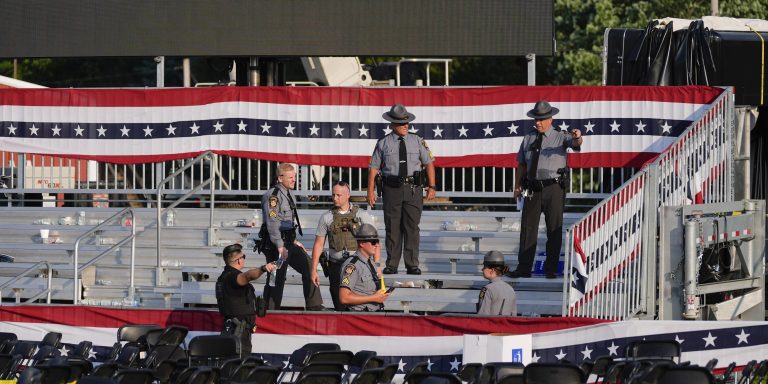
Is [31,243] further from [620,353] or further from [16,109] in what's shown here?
[620,353]

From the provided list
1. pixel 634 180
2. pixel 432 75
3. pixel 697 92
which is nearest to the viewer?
pixel 634 180

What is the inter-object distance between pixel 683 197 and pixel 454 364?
318 centimetres

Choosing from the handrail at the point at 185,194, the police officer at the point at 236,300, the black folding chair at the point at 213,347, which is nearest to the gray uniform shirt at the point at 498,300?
the police officer at the point at 236,300

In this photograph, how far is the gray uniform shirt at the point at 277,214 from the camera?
51.5 feet

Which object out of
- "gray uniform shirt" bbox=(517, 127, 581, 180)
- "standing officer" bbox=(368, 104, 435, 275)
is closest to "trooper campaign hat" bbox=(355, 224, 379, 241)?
"standing officer" bbox=(368, 104, 435, 275)

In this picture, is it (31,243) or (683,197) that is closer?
(683,197)

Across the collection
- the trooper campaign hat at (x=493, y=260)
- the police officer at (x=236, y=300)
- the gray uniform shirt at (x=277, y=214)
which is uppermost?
the gray uniform shirt at (x=277, y=214)

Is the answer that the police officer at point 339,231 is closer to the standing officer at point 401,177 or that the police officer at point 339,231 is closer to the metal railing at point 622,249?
the standing officer at point 401,177

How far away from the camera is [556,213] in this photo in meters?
16.0

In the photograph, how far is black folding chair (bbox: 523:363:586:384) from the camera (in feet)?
38.3

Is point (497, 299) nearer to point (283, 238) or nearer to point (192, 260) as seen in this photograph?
point (283, 238)

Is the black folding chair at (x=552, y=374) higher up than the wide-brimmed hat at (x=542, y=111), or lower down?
lower down

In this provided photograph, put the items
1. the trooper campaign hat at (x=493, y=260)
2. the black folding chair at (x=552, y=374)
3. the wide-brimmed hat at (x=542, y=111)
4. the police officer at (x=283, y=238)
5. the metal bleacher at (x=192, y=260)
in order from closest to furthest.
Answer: the black folding chair at (x=552, y=374) < the trooper campaign hat at (x=493, y=260) < the police officer at (x=283, y=238) < the wide-brimmed hat at (x=542, y=111) < the metal bleacher at (x=192, y=260)

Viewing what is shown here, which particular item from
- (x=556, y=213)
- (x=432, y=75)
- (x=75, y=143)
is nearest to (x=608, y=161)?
(x=556, y=213)
